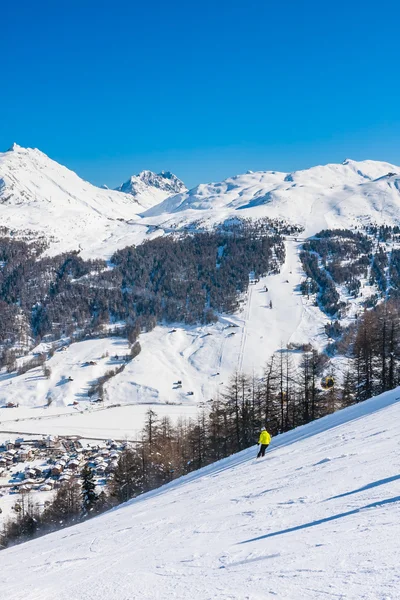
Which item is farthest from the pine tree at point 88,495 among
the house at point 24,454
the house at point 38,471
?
the house at point 24,454

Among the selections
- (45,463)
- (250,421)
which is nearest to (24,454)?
(45,463)

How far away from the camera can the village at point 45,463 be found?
6147 centimetres

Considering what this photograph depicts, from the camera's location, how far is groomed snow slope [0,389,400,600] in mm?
5777

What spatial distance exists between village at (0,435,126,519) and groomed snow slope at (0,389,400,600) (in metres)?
48.2

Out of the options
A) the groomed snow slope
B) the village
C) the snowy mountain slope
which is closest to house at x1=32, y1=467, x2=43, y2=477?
the village

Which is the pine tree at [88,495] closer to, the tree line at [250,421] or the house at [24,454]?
the tree line at [250,421]

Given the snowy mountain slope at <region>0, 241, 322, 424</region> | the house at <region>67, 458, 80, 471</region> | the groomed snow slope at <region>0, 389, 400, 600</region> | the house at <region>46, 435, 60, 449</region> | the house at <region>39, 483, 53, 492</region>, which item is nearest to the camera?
the groomed snow slope at <region>0, 389, 400, 600</region>

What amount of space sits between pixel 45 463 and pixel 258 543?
7468cm

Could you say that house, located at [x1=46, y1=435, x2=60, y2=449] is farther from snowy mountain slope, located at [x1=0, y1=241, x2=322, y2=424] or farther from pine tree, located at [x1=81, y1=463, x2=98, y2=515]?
pine tree, located at [x1=81, y1=463, x2=98, y2=515]

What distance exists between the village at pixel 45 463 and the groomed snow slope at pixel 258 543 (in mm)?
48160

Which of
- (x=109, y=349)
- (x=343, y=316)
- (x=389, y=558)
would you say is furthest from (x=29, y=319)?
(x=389, y=558)

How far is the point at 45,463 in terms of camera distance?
7419cm

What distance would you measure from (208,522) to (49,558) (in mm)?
4047

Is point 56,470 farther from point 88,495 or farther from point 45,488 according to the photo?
point 88,495
